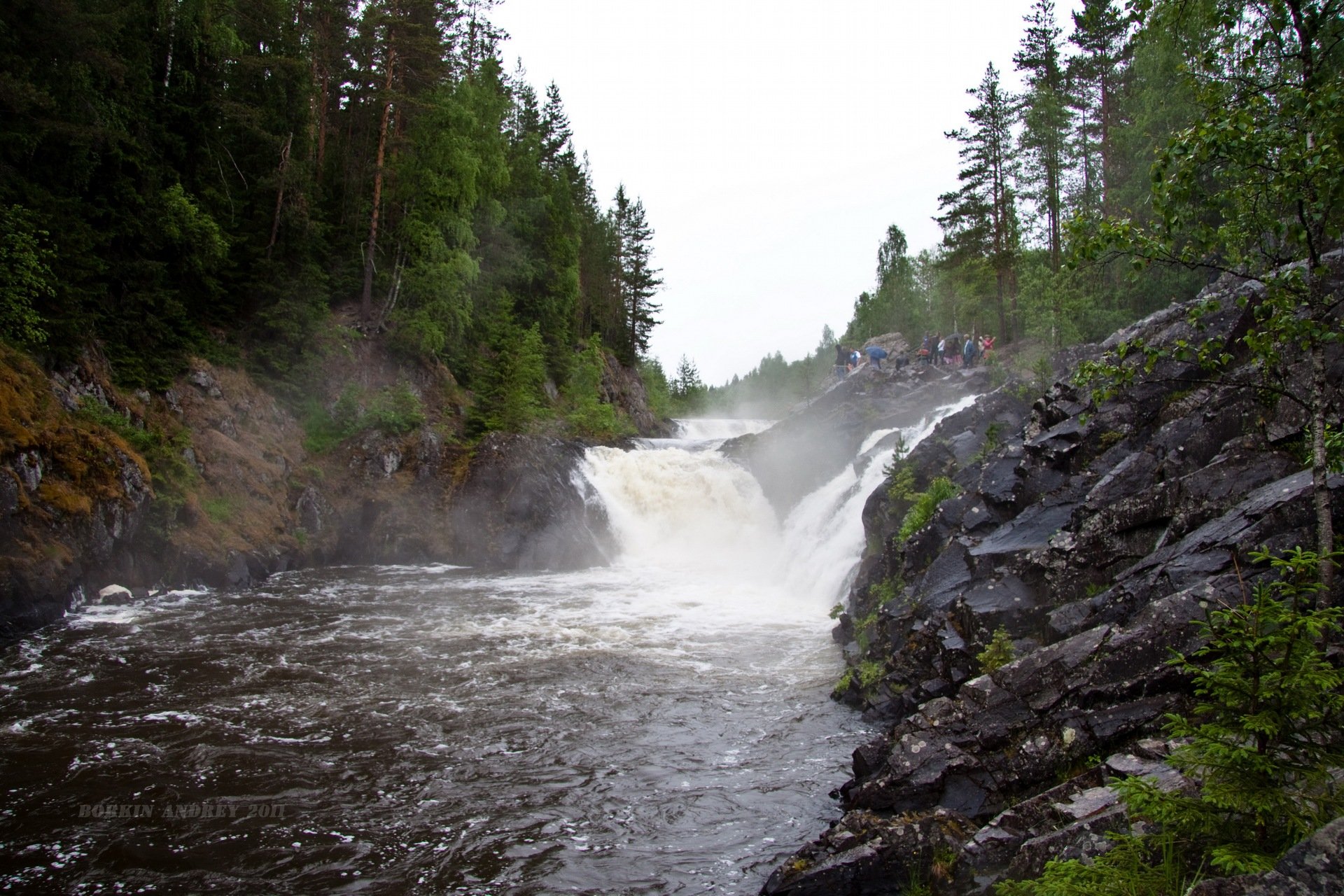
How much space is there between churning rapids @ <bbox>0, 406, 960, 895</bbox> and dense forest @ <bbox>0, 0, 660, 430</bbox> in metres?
8.50

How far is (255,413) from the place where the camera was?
23.2 meters

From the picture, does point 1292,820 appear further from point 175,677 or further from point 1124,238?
point 175,677

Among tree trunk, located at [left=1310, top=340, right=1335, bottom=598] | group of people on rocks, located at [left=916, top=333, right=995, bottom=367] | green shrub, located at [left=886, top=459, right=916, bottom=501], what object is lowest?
green shrub, located at [left=886, top=459, right=916, bottom=501]

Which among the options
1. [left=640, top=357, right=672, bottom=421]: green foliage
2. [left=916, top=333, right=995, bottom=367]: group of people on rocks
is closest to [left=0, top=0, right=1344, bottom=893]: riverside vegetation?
[left=916, top=333, right=995, bottom=367]: group of people on rocks

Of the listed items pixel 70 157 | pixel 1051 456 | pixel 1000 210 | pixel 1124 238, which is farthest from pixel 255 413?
pixel 1000 210

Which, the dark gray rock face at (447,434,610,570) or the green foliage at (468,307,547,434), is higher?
the green foliage at (468,307,547,434)

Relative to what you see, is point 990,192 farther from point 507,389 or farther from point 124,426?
point 124,426

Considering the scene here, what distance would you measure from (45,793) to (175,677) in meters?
4.08

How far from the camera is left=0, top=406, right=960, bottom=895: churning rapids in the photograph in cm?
716

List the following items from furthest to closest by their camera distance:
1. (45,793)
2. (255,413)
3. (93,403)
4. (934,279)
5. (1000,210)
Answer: (934,279)
(1000,210)
(255,413)
(93,403)
(45,793)

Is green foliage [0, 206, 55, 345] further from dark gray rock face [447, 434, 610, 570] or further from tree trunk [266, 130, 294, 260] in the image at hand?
dark gray rock face [447, 434, 610, 570]

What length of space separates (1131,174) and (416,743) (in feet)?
99.6

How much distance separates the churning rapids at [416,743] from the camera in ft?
23.5

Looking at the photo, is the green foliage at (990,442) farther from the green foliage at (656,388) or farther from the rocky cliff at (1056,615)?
the green foliage at (656,388)
